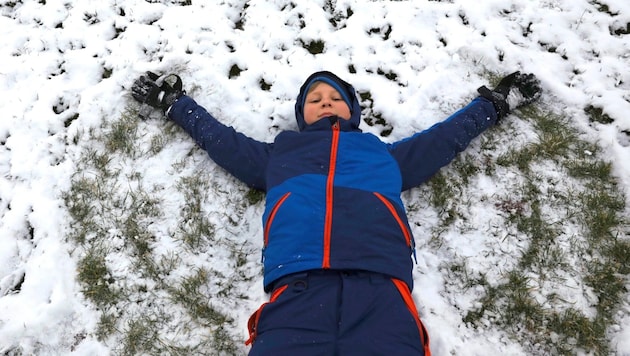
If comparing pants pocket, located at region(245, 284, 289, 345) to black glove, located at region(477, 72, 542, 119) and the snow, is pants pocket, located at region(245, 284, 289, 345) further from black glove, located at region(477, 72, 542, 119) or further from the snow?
black glove, located at region(477, 72, 542, 119)

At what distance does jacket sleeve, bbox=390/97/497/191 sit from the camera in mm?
3928

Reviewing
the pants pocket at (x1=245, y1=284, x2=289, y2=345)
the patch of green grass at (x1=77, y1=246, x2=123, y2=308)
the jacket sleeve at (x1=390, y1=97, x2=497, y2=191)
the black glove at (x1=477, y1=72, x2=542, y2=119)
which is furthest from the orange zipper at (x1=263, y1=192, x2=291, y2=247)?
the black glove at (x1=477, y1=72, x2=542, y2=119)

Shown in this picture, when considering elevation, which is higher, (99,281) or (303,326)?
(303,326)

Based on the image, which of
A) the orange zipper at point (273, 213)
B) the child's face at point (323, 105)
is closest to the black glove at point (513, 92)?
the child's face at point (323, 105)

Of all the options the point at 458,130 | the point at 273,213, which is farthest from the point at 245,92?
the point at 458,130

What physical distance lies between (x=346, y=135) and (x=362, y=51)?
1562mm

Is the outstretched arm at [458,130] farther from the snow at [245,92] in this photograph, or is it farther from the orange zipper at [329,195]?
the orange zipper at [329,195]

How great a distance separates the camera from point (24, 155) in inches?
166

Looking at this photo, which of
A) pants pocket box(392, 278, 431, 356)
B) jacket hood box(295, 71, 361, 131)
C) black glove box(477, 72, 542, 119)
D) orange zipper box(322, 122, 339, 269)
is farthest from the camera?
black glove box(477, 72, 542, 119)

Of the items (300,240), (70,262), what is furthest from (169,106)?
(300,240)

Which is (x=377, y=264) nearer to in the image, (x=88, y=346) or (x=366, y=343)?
(x=366, y=343)

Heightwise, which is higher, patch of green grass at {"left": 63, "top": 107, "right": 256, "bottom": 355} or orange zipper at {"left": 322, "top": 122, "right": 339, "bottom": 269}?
orange zipper at {"left": 322, "top": 122, "right": 339, "bottom": 269}

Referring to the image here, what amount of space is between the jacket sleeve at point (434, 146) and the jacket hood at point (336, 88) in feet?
1.81

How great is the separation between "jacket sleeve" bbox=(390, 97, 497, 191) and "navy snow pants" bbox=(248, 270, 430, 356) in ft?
3.70
